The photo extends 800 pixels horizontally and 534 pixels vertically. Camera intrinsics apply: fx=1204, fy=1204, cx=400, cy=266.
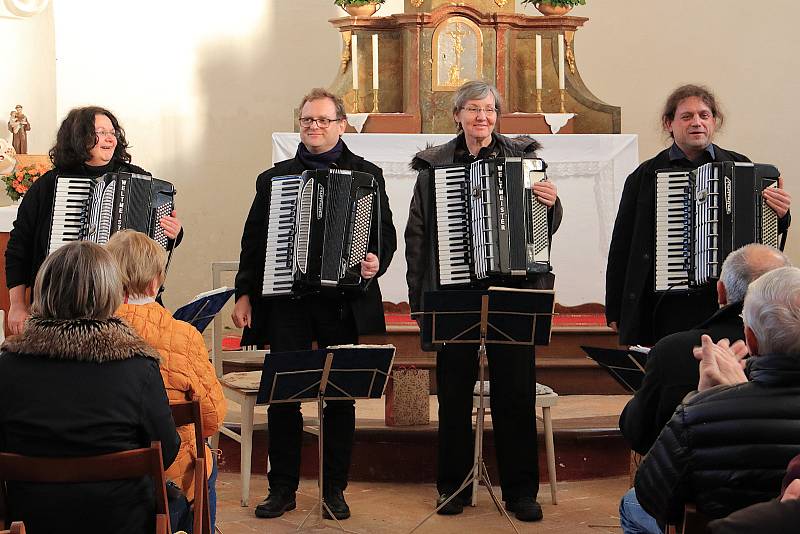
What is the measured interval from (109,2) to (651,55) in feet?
14.1

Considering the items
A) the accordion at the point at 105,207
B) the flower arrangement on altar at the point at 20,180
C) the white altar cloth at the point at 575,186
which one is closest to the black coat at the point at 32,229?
the accordion at the point at 105,207

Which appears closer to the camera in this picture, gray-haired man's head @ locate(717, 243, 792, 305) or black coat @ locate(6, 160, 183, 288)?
gray-haired man's head @ locate(717, 243, 792, 305)

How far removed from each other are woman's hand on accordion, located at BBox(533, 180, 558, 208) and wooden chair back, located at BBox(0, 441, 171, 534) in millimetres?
2506

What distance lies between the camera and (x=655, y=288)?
4.98 meters

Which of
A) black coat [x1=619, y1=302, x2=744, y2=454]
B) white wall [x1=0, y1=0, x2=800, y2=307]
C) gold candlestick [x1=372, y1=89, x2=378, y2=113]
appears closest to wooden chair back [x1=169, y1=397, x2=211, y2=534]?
black coat [x1=619, y1=302, x2=744, y2=454]

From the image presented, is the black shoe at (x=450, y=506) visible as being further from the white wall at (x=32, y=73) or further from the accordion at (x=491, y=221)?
the white wall at (x=32, y=73)

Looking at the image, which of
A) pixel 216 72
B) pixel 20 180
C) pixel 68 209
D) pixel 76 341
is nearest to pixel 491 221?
pixel 68 209

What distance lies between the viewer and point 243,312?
531 cm

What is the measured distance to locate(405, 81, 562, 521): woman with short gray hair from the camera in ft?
17.2

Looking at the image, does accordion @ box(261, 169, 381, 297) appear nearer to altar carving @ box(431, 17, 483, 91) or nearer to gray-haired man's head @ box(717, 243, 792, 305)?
gray-haired man's head @ box(717, 243, 792, 305)

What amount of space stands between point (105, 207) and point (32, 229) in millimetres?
438

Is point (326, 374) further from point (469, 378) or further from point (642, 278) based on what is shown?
point (642, 278)

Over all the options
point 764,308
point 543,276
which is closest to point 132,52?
point 543,276

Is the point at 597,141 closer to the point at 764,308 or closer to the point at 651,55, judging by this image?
the point at 651,55
